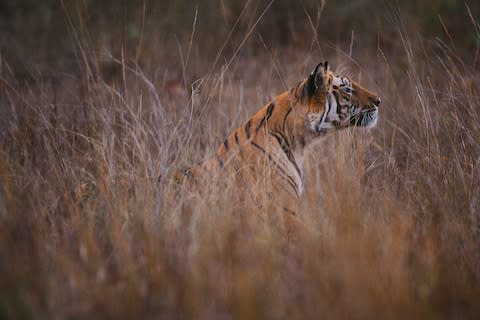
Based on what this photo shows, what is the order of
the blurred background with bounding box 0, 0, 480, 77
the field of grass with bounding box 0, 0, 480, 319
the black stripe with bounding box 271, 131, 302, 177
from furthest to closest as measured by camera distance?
1. the blurred background with bounding box 0, 0, 480, 77
2. the black stripe with bounding box 271, 131, 302, 177
3. the field of grass with bounding box 0, 0, 480, 319

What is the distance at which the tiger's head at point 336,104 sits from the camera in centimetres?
381

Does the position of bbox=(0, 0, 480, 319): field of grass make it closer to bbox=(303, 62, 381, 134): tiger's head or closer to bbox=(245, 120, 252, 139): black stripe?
bbox=(303, 62, 381, 134): tiger's head

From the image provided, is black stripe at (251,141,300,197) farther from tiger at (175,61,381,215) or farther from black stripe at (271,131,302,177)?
black stripe at (271,131,302,177)

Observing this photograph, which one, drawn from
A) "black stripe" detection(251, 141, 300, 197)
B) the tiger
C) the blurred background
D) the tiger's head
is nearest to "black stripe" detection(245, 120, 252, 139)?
the tiger

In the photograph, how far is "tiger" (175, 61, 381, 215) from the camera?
11.9 feet

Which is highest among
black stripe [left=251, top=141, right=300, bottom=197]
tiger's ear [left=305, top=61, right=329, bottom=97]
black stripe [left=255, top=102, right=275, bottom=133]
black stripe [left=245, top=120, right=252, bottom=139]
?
tiger's ear [left=305, top=61, right=329, bottom=97]

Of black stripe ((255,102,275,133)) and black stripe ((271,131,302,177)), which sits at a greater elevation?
black stripe ((255,102,275,133))

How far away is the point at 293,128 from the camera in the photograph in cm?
379

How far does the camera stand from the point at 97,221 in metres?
2.97

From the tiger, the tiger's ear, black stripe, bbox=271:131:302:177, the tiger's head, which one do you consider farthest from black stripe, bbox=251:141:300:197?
the tiger's ear

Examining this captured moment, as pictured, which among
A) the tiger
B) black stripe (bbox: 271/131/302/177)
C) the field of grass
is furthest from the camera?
black stripe (bbox: 271/131/302/177)

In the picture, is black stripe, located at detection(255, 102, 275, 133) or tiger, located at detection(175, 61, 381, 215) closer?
tiger, located at detection(175, 61, 381, 215)

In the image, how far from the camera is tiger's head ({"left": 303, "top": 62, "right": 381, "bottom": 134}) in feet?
12.5

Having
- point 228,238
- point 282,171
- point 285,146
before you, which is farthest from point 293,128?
point 228,238
